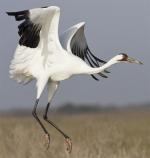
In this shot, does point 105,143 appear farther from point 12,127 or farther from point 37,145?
point 12,127

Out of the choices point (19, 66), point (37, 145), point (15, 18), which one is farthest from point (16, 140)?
point (15, 18)

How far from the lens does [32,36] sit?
42.4ft

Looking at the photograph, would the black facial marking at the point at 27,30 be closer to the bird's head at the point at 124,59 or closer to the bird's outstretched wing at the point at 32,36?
the bird's outstretched wing at the point at 32,36

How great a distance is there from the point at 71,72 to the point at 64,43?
42.0 inches

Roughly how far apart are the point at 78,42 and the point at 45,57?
1.73 metres

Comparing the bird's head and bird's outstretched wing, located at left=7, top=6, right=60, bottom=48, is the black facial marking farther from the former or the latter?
the bird's head

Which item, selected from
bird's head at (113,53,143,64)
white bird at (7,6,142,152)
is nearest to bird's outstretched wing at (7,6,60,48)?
white bird at (7,6,142,152)

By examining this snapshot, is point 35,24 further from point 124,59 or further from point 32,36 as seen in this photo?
point 124,59

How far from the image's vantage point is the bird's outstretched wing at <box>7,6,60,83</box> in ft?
41.2

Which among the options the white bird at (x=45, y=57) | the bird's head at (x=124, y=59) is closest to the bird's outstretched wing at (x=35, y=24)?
the white bird at (x=45, y=57)

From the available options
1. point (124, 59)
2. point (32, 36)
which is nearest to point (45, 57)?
point (32, 36)

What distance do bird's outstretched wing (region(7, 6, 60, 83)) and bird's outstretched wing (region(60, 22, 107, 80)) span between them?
27.5 inches

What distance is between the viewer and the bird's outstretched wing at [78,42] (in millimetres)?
14008

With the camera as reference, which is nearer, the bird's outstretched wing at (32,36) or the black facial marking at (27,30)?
the black facial marking at (27,30)
